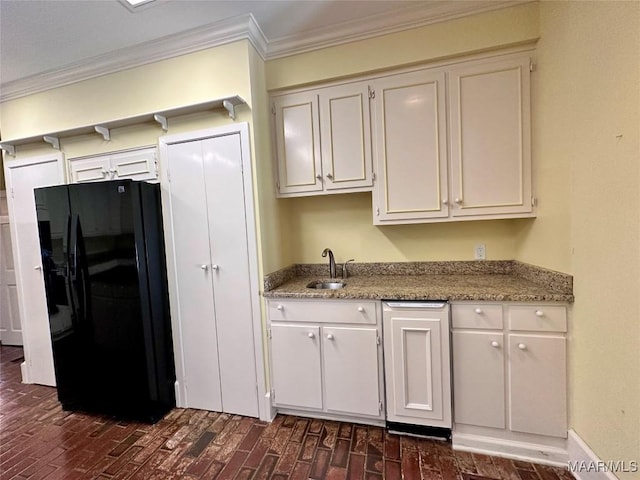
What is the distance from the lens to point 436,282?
1.97m

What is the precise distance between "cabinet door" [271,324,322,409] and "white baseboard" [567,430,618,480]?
1.43 m

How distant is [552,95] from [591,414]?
1.72m

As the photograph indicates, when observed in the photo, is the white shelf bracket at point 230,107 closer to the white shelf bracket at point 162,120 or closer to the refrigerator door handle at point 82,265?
the white shelf bracket at point 162,120

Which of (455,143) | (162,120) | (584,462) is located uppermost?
(162,120)

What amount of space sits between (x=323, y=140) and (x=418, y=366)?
1.70 meters

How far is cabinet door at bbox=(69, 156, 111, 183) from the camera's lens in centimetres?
237

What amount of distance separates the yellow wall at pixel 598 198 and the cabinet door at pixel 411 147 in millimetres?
604

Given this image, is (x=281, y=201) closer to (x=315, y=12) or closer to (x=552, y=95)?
(x=315, y=12)

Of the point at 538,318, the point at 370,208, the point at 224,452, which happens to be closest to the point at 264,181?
the point at 370,208

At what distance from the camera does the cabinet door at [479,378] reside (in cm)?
163

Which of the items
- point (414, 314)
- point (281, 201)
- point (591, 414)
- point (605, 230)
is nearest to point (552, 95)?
point (605, 230)

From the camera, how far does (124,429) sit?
2.02 metres

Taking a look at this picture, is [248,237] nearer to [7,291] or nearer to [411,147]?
[411,147]

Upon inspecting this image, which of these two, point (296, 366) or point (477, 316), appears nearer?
point (477, 316)
